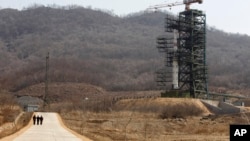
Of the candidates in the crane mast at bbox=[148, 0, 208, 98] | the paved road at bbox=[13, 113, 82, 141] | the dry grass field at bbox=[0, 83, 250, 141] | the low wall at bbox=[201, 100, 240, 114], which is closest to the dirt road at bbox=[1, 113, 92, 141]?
the paved road at bbox=[13, 113, 82, 141]

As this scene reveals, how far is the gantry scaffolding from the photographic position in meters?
97.1

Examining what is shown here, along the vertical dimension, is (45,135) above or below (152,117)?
above

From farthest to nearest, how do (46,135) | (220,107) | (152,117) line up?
1. (220,107)
2. (152,117)
3. (46,135)

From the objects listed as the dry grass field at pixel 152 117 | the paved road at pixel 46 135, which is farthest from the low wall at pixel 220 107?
the paved road at pixel 46 135

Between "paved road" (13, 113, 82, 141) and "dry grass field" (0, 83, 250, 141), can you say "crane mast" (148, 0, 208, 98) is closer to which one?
"dry grass field" (0, 83, 250, 141)

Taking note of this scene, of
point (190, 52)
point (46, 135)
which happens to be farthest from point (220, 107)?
point (46, 135)

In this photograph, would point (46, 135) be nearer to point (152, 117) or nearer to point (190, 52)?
point (152, 117)

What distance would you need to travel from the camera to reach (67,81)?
169000 millimetres

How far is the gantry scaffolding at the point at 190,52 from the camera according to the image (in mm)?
97125

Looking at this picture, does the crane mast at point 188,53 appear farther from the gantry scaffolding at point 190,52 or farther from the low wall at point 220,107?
the low wall at point 220,107

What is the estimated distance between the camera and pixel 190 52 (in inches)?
3792

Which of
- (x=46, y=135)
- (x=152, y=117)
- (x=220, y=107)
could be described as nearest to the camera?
(x=46, y=135)

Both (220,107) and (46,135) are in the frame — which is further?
(220,107)

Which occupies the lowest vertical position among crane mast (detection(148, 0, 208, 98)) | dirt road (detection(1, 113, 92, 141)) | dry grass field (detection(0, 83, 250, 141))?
dry grass field (detection(0, 83, 250, 141))
